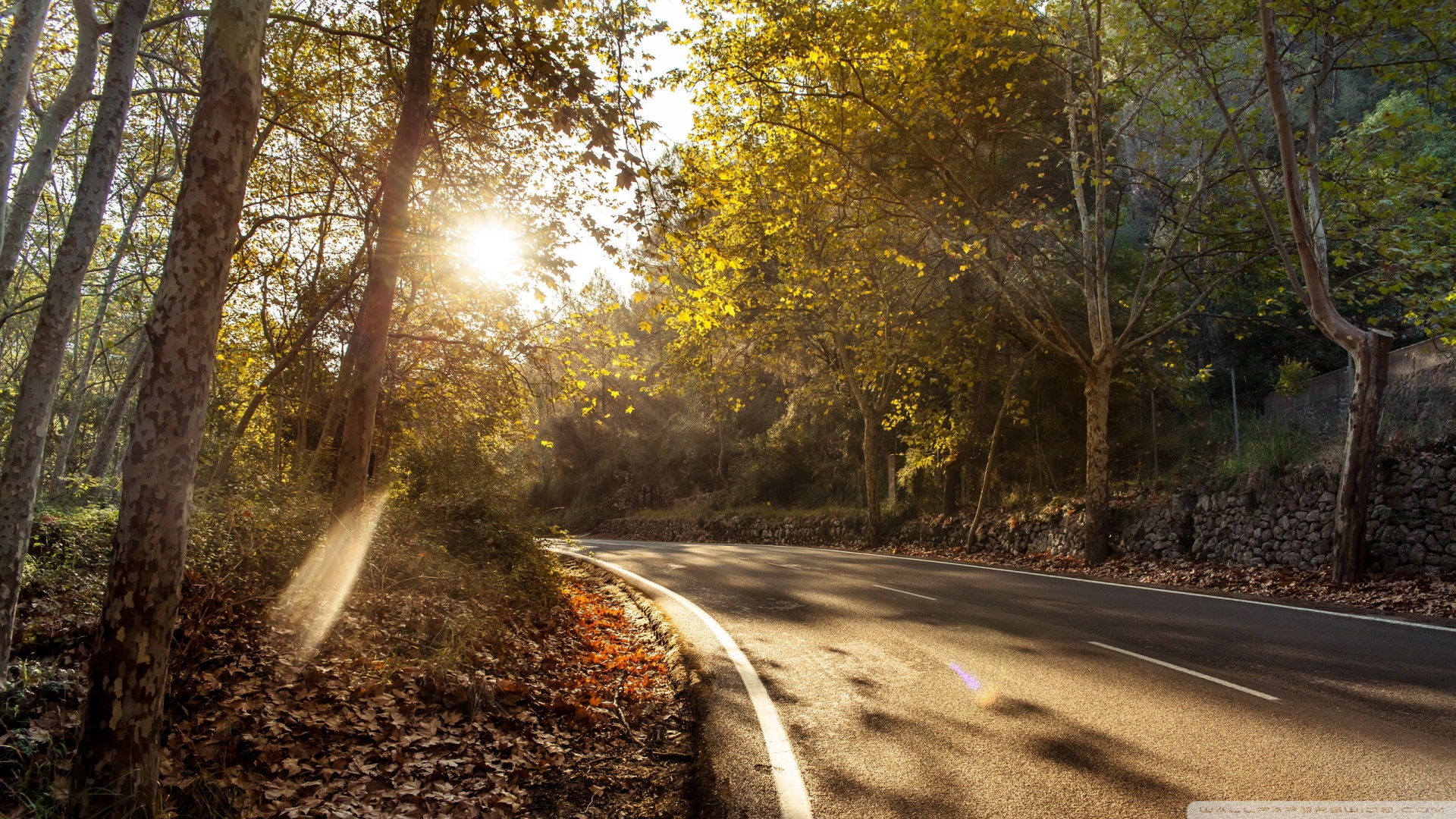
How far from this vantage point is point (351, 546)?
7391mm

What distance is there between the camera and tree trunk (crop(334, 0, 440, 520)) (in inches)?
289

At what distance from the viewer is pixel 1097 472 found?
15367 mm

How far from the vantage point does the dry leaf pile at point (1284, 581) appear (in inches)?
378

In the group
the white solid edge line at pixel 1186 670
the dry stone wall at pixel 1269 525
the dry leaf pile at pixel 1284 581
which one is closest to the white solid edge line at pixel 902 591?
the white solid edge line at pixel 1186 670

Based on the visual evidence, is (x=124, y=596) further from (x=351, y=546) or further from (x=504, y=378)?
(x=504, y=378)

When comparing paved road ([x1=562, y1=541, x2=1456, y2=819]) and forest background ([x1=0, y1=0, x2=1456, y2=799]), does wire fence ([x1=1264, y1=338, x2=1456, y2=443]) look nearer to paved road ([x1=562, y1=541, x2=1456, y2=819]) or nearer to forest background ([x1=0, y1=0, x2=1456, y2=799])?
forest background ([x1=0, y1=0, x2=1456, y2=799])

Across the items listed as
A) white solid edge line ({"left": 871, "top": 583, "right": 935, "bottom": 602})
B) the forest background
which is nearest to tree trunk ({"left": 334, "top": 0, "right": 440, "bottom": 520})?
the forest background

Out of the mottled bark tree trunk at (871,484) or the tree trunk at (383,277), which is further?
the mottled bark tree trunk at (871,484)

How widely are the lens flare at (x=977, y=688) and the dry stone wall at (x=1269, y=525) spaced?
9.14 meters

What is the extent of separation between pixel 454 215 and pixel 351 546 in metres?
5.61

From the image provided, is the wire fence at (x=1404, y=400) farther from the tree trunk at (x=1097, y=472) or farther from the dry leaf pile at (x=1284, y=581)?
the tree trunk at (x=1097, y=472)

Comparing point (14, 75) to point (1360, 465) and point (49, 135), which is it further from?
point (1360, 465)

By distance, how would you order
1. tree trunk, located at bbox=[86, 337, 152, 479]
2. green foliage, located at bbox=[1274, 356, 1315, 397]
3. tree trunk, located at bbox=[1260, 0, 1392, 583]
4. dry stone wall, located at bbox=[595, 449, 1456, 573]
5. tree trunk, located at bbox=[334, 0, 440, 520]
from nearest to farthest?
tree trunk, located at bbox=[334, 0, 440, 520]
tree trunk, located at bbox=[1260, 0, 1392, 583]
dry stone wall, located at bbox=[595, 449, 1456, 573]
tree trunk, located at bbox=[86, 337, 152, 479]
green foliage, located at bbox=[1274, 356, 1315, 397]

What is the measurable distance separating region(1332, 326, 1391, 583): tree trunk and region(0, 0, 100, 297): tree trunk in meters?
15.4
